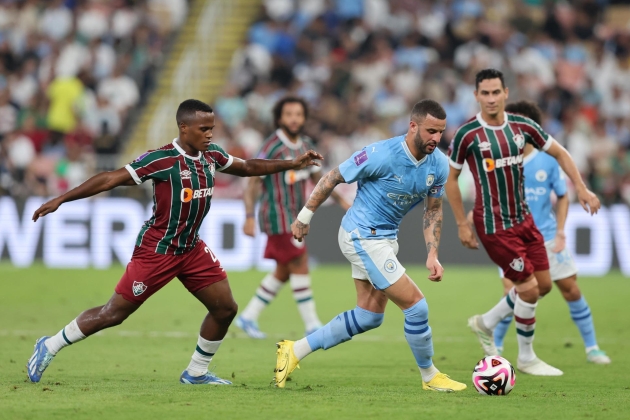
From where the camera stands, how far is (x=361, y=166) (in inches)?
303

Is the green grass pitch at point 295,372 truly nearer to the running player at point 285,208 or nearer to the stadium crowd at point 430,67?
the running player at point 285,208

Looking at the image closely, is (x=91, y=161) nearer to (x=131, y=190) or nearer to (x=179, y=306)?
(x=131, y=190)

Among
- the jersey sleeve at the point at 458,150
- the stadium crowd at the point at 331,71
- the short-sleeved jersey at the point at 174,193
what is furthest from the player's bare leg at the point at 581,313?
the stadium crowd at the point at 331,71

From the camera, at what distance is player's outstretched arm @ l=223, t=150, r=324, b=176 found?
27.0ft

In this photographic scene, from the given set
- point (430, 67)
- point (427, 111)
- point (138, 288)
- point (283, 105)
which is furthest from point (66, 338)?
point (430, 67)

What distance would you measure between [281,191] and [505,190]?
351cm

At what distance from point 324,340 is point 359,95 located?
15.5m

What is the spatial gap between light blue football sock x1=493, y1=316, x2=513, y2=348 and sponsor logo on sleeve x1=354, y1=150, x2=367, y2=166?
3.39 meters

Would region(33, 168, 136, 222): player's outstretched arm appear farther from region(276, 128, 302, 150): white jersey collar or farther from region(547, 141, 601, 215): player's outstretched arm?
region(276, 128, 302, 150): white jersey collar

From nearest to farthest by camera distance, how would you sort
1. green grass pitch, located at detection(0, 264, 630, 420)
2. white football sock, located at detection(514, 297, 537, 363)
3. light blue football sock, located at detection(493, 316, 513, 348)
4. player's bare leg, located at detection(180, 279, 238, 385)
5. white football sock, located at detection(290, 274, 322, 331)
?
green grass pitch, located at detection(0, 264, 630, 420) → player's bare leg, located at detection(180, 279, 238, 385) → white football sock, located at detection(514, 297, 537, 363) → light blue football sock, located at detection(493, 316, 513, 348) → white football sock, located at detection(290, 274, 322, 331)

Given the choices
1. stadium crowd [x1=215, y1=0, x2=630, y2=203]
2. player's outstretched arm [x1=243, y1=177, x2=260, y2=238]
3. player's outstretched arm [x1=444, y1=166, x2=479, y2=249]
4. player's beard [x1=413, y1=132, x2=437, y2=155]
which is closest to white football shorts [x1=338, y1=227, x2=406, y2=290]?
player's beard [x1=413, y1=132, x2=437, y2=155]

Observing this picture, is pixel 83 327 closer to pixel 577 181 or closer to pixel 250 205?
pixel 250 205

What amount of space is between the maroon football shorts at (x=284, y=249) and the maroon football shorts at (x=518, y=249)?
306 cm

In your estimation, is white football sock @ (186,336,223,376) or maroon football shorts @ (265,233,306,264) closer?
white football sock @ (186,336,223,376)
